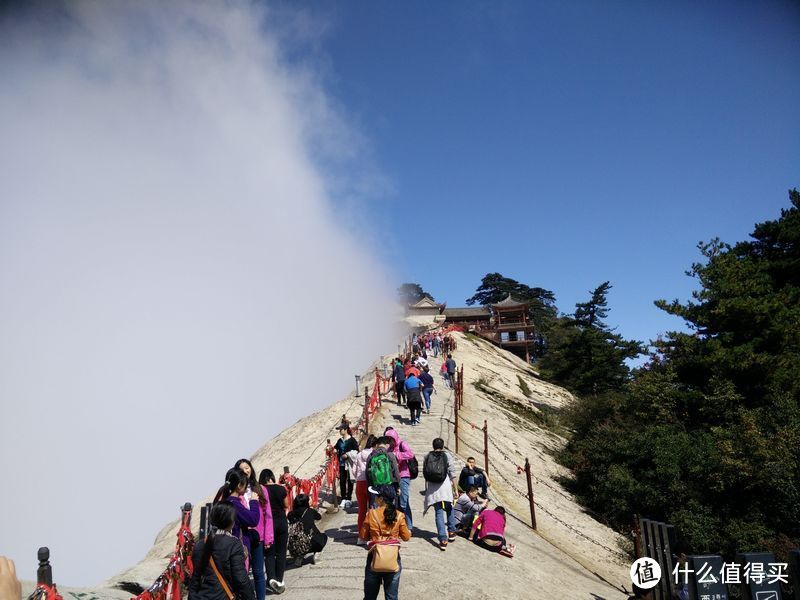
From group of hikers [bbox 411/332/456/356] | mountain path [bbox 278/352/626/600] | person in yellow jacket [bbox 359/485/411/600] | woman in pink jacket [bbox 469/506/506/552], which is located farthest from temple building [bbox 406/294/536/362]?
person in yellow jacket [bbox 359/485/411/600]

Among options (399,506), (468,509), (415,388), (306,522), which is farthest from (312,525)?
(415,388)

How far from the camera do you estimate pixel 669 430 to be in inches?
758

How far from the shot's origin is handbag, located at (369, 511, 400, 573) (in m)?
5.51

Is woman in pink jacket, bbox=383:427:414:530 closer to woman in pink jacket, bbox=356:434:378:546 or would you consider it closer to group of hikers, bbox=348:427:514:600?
group of hikers, bbox=348:427:514:600

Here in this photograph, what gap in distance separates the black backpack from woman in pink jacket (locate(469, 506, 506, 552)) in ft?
5.99

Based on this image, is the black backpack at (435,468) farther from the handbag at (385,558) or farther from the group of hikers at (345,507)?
the handbag at (385,558)

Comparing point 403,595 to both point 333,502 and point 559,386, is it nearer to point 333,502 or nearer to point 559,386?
point 333,502

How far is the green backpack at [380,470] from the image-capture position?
7.55 meters

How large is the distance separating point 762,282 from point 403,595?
2498 centimetres

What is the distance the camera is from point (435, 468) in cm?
851

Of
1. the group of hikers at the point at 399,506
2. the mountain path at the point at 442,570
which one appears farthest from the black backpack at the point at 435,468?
the mountain path at the point at 442,570

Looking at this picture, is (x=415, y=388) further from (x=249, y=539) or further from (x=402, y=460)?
(x=249, y=539)

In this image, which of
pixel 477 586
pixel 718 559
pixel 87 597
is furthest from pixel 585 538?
pixel 87 597

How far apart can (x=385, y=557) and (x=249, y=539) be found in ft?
5.88
